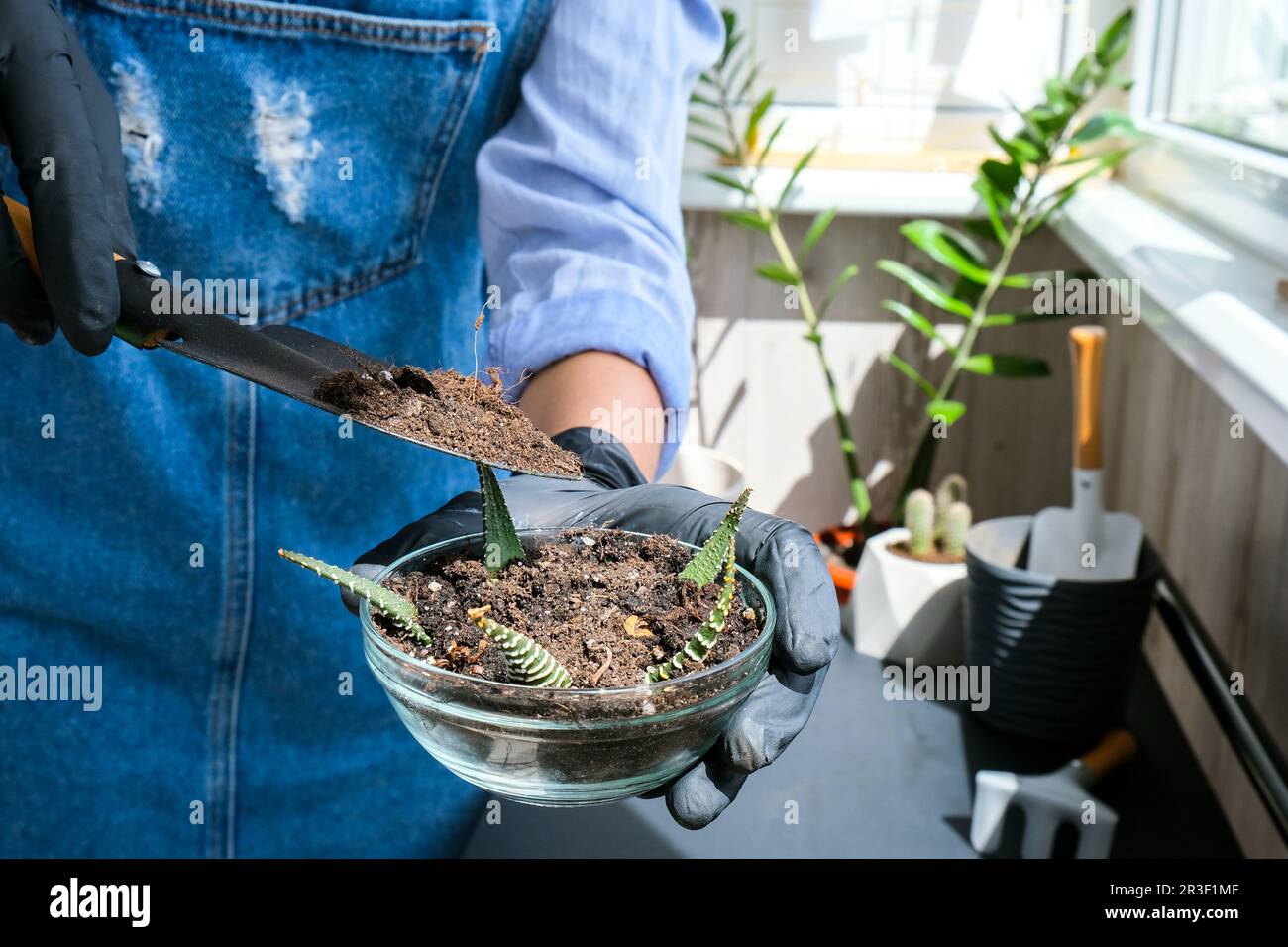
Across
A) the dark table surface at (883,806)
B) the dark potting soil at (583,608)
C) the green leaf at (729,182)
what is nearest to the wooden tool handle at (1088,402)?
the dark table surface at (883,806)

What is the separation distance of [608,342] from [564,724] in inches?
17.8

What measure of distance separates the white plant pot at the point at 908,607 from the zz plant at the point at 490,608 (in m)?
0.88

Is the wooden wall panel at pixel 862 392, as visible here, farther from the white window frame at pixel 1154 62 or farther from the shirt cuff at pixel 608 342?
the shirt cuff at pixel 608 342

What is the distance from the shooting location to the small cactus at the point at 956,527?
1488mm

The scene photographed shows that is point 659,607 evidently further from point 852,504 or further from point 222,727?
point 852,504

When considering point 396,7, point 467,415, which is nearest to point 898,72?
point 396,7

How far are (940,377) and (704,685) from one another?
5.09 feet

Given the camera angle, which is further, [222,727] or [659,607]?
[222,727]

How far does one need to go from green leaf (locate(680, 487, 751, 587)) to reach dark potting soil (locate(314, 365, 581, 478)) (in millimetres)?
89

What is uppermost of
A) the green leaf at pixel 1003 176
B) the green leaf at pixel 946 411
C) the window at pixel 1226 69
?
the window at pixel 1226 69

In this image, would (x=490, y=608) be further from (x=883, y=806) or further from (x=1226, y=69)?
(x=1226, y=69)

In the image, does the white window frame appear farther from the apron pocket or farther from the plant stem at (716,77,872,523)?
the apron pocket

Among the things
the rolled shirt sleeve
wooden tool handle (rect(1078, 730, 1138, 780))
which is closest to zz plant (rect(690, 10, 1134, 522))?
wooden tool handle (rect(1078, 730, 1138, 780))

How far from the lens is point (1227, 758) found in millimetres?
1165
